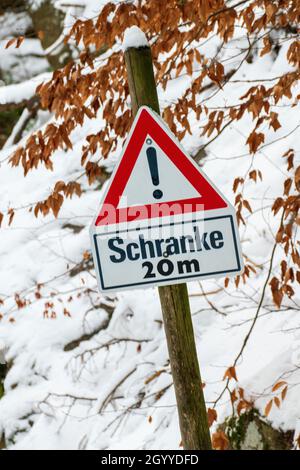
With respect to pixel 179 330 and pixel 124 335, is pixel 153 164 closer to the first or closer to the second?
pixel 179 330

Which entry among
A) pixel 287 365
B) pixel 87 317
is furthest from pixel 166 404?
pixel 87 317

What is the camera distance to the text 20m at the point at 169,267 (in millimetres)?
2238

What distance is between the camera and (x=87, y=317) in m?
7.50

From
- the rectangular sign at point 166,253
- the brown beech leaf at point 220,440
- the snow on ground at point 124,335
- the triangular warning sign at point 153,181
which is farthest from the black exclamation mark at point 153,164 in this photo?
the brown beech leaf at point 220,440

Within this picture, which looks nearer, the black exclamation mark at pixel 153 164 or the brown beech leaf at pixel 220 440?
the black exclamation mark at pixel 153 164

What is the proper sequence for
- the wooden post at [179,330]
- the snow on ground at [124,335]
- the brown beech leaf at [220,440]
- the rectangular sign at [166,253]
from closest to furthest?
the rectangular sign at [166,253], the wooden post at [179,330], the brown beech leaf at [220,440], the snow on ground at [124,335]

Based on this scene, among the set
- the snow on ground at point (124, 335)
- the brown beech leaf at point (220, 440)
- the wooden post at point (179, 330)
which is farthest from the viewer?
the snow on ground at point (124, 335)

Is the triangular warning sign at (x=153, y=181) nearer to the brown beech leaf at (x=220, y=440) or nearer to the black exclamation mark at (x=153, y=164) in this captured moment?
the black exclamation mark at (x=153, y=164)

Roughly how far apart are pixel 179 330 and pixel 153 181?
24.5 inches

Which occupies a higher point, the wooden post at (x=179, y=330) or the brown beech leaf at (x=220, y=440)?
the wooden post at (x=179, y=330)

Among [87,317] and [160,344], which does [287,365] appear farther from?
[87,317]

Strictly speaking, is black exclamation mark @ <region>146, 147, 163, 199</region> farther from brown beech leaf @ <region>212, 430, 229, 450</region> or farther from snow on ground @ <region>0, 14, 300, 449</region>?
Result: brown beech leaf @ <region>212, 430, 229, 450</region>

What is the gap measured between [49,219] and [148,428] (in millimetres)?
4462

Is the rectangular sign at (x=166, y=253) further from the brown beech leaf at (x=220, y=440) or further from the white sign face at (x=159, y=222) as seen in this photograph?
the brown beech leaf at (x=220, y=440)
